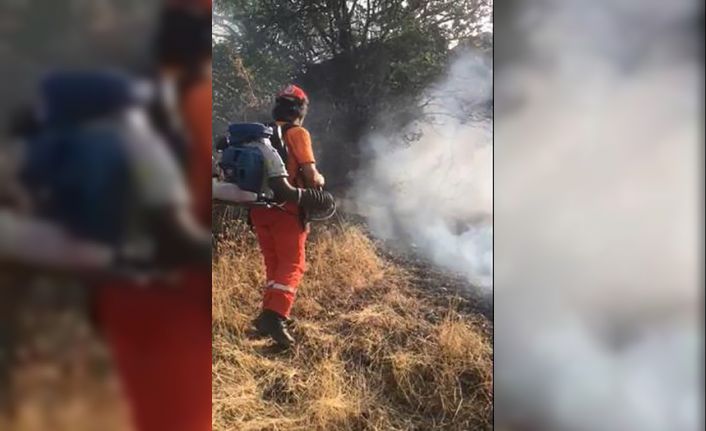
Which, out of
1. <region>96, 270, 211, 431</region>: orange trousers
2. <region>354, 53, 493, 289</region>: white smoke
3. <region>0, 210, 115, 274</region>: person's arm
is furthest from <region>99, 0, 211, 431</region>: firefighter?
<region>354, 53, 493, 289</region>: white smoke

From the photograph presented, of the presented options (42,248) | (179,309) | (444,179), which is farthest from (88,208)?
(444,179)

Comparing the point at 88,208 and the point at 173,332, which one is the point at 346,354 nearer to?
the point at 173,332

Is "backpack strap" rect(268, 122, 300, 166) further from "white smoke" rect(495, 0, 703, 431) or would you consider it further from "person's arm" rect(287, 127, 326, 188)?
"white smoke" rect(495, 0, 703, 431)

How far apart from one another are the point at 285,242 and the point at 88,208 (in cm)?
65

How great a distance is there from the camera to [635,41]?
228cm

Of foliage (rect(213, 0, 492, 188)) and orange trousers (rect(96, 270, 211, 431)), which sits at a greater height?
foliage (rect(213, 0, 492, 188))

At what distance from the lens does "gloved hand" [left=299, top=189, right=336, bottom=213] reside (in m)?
2.37

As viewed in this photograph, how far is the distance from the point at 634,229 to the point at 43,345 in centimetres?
199

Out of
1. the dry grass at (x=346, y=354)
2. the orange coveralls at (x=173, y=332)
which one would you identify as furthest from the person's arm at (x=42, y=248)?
the dry grass at (x=346, y=354)

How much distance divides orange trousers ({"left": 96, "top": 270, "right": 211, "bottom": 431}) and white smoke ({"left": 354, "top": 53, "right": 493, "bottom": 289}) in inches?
27.2

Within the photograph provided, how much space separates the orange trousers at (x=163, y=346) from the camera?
222 cm

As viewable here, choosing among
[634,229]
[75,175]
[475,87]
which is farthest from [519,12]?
[75,175]

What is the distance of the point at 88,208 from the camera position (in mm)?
2182

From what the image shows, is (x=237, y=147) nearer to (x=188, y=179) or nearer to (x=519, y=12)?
(x=188, y=179)
